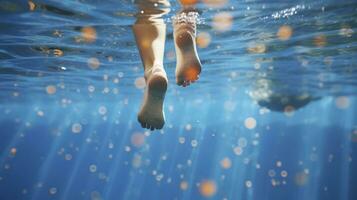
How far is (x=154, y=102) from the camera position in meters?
6.29

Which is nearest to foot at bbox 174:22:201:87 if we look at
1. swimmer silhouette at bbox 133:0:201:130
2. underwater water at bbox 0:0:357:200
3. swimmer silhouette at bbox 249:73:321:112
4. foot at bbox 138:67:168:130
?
swimmer silhouette at bbox 133:0:201:130

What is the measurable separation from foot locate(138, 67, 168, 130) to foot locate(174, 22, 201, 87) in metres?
0.33

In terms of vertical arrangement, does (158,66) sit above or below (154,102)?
above

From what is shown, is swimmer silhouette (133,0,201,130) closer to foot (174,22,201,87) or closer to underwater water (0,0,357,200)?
foot (174,22,201,87)

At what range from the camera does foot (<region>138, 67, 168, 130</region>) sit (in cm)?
613

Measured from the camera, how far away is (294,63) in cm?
2231

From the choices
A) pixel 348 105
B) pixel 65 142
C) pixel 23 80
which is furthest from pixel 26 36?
pixel 65 142

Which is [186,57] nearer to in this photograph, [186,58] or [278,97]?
[186,58]

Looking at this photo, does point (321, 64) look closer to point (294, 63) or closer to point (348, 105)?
point (294, 63)

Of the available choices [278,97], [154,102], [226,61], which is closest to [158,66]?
[154,102]

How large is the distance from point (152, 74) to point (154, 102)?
508 mm

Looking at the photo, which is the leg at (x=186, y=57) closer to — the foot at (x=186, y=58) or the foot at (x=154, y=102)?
the foot at (x=186, y=58)

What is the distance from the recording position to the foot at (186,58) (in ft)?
20.0

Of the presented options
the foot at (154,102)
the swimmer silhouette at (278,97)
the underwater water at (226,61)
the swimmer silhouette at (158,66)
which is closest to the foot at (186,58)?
the swimmer silhouette at (158,66)
